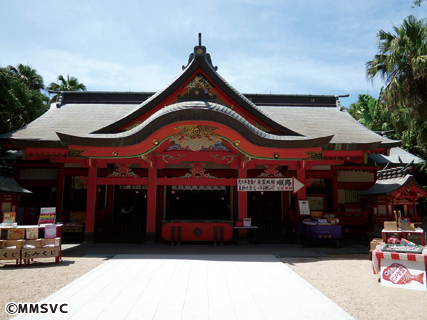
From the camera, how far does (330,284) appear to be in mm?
6094

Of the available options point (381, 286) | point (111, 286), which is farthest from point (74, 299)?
point (381, 286)

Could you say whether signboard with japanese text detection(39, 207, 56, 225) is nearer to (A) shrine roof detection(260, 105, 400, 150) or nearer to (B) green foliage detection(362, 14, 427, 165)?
(A) shrine roof detection(260, 105, 400, 150)

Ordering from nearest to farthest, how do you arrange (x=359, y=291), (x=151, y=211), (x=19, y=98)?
(x=359, y=291), (x=151, y=211), (x=19, y=98)

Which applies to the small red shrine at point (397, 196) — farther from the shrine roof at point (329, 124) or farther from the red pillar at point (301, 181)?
the red pillar at point (301, 181)

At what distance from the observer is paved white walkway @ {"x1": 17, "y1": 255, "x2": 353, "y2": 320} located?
4469 millimetres

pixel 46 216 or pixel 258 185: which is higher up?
pixel 258 185

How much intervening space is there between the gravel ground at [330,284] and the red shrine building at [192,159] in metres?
3.27

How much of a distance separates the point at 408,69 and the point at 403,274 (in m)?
10.4

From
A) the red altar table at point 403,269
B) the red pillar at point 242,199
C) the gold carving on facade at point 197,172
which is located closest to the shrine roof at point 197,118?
the red pillar at point 242,199

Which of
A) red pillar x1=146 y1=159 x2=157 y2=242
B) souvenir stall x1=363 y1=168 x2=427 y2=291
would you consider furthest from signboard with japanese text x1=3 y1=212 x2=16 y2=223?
souvenir stall x1=363 y1=168 x2=427 y2=291

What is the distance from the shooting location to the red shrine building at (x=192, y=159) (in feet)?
32.4

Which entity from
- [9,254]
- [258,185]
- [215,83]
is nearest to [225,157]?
[258,185]

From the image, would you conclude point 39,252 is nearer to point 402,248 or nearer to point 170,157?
point 170,157
